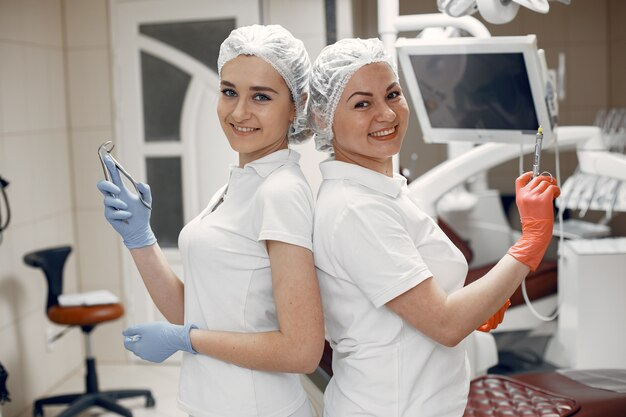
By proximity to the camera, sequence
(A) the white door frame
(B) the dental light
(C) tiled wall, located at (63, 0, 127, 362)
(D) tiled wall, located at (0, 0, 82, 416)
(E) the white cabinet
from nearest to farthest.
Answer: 1. (B) the dental light
2. (E) the white cabinet
3. (D) tiled wall, located at (0, 0, 82, 416)
4. (A) the white door frame
5. (C) tiled wall, located at (63, 0, 127, 362)

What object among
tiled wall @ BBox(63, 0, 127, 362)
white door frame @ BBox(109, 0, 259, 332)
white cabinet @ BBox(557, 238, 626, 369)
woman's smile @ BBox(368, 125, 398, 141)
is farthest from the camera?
tiled wall @ BBox(63, 0, 127, 362)

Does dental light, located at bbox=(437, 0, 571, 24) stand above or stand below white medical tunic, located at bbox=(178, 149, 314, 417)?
above

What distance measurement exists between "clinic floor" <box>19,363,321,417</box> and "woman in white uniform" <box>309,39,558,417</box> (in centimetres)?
267

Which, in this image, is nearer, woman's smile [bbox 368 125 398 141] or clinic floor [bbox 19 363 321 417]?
woman's smile [bbox 368 125 398 141]

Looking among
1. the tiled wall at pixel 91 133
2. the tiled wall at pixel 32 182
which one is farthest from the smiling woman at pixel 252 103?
the tiled wall at pixel 91 133

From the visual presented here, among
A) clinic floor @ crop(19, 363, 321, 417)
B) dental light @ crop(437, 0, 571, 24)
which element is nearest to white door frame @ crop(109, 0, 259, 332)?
clinic floor @ crop(19, 363, 321, 417)

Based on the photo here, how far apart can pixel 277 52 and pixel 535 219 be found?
0.61 meters

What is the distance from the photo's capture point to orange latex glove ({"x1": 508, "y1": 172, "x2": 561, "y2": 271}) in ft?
5.00

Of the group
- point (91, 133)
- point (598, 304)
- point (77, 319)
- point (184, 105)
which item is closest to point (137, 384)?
point (77, 319)

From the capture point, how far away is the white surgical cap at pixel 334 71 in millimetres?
1560

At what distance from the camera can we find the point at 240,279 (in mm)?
1557

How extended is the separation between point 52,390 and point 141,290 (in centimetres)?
75

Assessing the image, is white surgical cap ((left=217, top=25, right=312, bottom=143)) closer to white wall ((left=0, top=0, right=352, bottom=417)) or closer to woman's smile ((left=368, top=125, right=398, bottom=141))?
woman's smile ((left=368, top=125, right=398, bottom=141))

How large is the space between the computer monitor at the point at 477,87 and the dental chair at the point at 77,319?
2.10 metres
